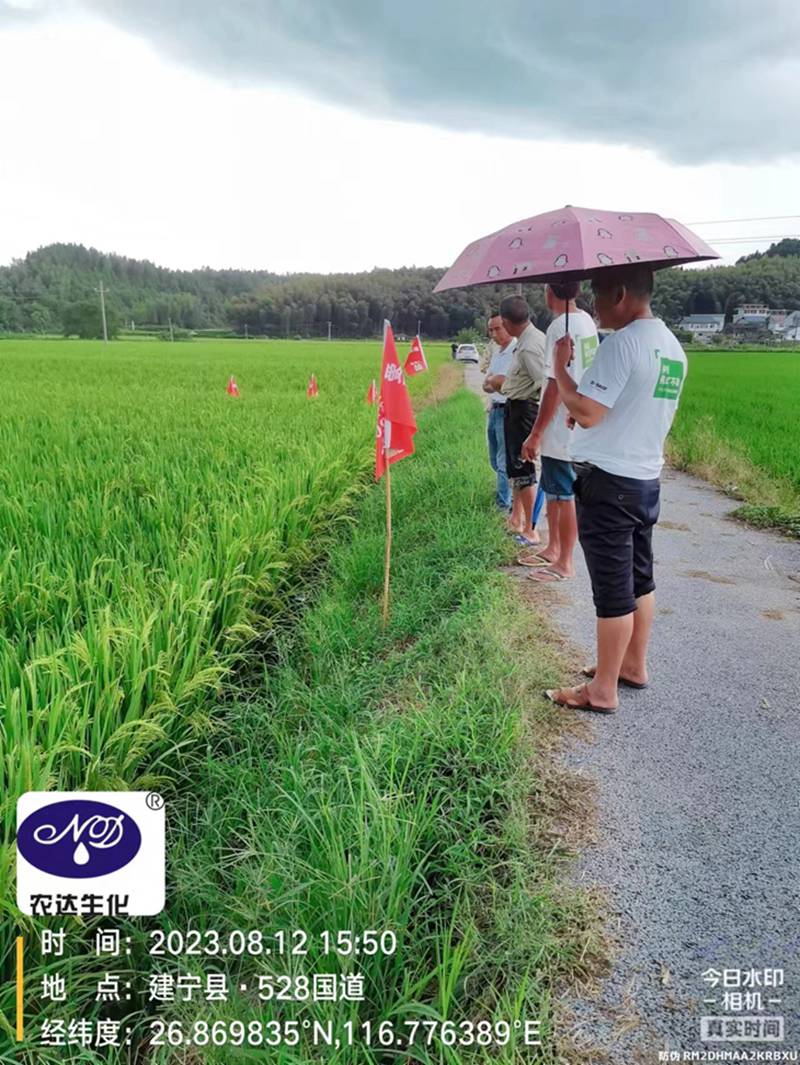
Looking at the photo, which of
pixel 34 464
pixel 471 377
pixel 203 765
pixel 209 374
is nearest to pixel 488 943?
pixel 203 765

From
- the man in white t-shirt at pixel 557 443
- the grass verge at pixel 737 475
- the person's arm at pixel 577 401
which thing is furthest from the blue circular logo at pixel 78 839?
the grass verge at pixel 737 475

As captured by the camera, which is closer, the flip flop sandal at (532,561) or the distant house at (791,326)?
the flip flop sandal at (532,561)

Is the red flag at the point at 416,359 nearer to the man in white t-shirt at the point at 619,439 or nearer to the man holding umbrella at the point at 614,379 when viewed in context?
the man holding umbrella at the point at 614,379

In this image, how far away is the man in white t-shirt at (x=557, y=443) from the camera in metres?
3.36

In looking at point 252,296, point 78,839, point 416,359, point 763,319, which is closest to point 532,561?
point 78,839

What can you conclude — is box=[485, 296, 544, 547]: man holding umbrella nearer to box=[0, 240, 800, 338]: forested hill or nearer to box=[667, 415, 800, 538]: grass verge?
box=[667, 415, 800, 538]: grass verge

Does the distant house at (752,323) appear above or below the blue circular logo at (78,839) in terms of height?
above

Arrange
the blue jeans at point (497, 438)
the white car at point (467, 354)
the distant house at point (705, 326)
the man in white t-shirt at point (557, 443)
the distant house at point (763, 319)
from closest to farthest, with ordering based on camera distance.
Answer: the man in white t-shirt at point (557, 443) < the blue jeans at point (497, 438) < the white car at point (467, 354) < the distant house at point (705, 326) < the distant house at point (763, 319)

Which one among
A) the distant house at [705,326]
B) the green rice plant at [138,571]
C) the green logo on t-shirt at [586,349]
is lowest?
the green rice plant at [138,571]

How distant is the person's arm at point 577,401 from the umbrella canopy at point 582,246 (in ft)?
1.06

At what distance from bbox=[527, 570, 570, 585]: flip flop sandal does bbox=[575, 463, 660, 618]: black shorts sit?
1.70m

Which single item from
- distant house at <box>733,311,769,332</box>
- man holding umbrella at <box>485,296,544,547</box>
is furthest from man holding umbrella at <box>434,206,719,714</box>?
distant house at <box>733,311,769,332</box>

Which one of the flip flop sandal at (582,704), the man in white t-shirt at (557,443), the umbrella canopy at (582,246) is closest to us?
the umbrella canopy at (582,246)

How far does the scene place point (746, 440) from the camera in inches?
336
